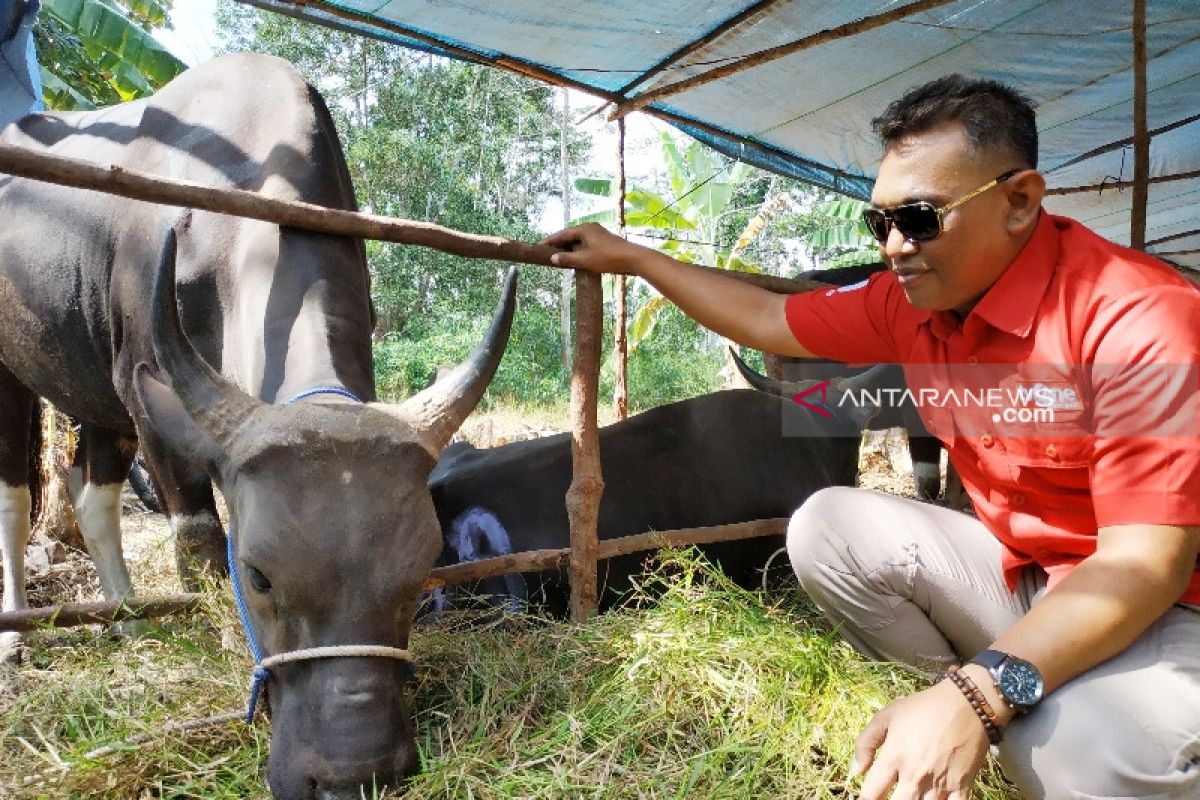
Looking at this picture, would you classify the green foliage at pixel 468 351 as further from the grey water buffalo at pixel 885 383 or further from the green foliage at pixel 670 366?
the grey water buffalo at pixel 885 383

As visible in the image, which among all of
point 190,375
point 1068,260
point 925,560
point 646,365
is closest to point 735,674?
point 925,560

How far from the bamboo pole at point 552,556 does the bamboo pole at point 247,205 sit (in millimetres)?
1018

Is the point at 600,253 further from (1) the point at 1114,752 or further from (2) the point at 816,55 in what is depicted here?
(2) the point at 816,55

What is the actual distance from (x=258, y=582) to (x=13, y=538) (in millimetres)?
2741

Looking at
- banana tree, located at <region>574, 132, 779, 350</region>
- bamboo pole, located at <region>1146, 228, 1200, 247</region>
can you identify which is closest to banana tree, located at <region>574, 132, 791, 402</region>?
banana tree, located at <region>574, 132, 779, 350</region>

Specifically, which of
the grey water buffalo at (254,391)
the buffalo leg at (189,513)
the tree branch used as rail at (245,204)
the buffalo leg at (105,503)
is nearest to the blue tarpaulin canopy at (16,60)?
the grey water buffalo at (254,391)

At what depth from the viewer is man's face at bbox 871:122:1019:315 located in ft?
7.29

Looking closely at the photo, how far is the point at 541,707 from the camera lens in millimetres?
2590

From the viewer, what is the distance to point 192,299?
3270 millimetres

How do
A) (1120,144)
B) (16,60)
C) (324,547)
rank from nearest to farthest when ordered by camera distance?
1. (324,547)
2. (16,60)
3. (1120,144)

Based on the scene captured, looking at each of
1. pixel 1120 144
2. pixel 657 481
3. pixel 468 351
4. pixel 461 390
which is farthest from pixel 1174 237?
pixel 468 351

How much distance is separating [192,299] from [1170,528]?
303cm

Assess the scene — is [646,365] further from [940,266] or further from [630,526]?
[940,266]

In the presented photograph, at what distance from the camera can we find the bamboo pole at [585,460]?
3.24 m
